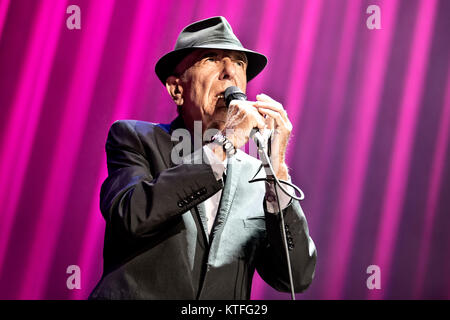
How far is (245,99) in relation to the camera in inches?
56.0

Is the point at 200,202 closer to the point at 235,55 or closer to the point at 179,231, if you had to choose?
the point at 179,231

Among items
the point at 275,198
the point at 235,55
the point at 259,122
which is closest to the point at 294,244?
the point at 275,198

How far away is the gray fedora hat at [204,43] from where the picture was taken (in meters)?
1.62

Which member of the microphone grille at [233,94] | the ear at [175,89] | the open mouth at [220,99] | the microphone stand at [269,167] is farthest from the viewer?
the ear at [175,89]

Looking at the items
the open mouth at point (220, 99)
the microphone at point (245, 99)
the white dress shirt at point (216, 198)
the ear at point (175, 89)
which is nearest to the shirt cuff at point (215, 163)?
the white dress shirt at point (216, 198)

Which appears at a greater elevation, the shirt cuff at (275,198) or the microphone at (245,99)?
the microphone at (245,99)

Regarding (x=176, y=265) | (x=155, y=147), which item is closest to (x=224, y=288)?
(x=176, y=265)

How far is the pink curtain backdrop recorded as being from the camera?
7.86 ft

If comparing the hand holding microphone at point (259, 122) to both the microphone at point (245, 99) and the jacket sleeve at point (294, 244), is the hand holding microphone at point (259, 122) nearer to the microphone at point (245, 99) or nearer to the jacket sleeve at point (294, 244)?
the microphone at point (245, 99)

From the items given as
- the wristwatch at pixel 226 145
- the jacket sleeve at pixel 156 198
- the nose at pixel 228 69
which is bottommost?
the jacket sleeve at pixel 156 198

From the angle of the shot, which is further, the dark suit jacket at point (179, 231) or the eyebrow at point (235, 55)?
the eyebrow at point (235, 55)

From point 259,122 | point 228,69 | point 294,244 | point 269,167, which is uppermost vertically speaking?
point 228,69

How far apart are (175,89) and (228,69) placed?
0.21 meters

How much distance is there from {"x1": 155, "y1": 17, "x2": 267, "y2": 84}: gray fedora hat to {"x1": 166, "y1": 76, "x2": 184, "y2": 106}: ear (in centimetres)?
5
